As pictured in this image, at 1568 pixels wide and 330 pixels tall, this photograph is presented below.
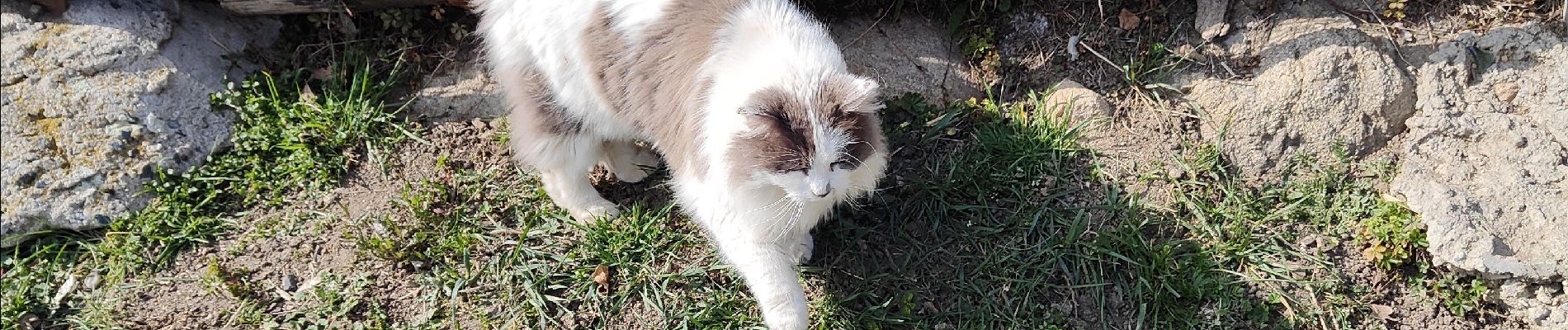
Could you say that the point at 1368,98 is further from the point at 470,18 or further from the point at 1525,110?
the point at 470,18

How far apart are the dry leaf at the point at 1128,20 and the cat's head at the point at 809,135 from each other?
5.27 ft

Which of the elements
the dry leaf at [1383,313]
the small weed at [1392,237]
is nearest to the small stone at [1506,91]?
the small weed at [1392,237]

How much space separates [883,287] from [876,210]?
32cm

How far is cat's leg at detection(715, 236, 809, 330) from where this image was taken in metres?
3.25

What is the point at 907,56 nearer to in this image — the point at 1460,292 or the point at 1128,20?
the point at 1128,20

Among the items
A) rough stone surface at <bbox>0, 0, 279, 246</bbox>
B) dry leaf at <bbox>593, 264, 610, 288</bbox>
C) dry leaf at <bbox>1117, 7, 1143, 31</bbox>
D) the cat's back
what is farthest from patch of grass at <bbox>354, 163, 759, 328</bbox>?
dry leaf at <bbox>1117, 7, 1143, 31</bbox>

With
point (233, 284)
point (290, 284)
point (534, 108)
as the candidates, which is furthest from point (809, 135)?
point (233, 284)

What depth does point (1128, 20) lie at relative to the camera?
3.92 m

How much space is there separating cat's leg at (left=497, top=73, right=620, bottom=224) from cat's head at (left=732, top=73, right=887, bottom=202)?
947mm

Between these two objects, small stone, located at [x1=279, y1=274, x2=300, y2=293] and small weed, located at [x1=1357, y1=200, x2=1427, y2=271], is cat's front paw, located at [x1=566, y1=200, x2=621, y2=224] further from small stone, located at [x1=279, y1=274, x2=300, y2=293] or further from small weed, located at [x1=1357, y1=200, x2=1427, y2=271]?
small weed, located at [x1=1357, y1=200, x2=1427, y2=271]

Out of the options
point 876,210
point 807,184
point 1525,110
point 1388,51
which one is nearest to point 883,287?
point 876,210

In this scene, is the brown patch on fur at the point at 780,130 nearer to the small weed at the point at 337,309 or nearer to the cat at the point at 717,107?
the cat at the point at 717,107

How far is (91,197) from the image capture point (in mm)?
3918

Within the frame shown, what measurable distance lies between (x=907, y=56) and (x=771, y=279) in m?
1.26
